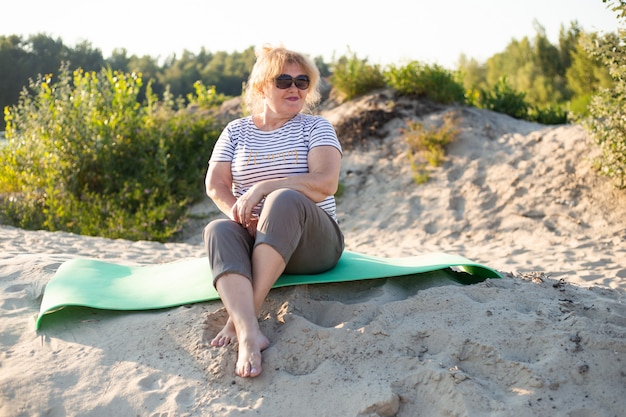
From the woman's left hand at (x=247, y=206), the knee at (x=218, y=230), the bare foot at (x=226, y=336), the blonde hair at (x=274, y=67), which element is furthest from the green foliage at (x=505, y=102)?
the bare foot at (x=226, y=336)

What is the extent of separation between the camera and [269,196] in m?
3.02

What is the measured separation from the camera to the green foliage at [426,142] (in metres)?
8.11

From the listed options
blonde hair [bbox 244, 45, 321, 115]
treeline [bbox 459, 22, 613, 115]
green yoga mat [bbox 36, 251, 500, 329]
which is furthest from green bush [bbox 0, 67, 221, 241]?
treeline [bbox 459, 22, 613, 115]

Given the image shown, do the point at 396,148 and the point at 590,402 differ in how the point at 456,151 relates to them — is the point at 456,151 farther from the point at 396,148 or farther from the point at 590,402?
the point at 590,402

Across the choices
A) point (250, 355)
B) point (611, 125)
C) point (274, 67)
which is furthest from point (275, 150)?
point (611, 125)

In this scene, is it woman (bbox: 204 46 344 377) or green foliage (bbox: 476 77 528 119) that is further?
green foliage (bbox: 476 77 528 119)

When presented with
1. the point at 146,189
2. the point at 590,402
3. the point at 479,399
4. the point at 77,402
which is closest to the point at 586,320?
the point at 590,402

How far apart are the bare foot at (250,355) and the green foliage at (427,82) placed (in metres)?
6.89

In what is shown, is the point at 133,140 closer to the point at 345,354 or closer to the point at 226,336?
the point at 226,336

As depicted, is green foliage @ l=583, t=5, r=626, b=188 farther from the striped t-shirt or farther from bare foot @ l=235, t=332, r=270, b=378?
bare foot @ l=235, t=332, r=270, b=378

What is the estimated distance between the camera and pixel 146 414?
2.59 metres

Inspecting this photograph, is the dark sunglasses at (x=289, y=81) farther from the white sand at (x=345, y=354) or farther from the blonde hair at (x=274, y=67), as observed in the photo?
the white sand at (x=345, y=354)

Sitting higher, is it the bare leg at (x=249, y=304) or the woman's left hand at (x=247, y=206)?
the woman's left hand at (x=247, y=206)

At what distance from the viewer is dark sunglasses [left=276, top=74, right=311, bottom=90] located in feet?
11.3
